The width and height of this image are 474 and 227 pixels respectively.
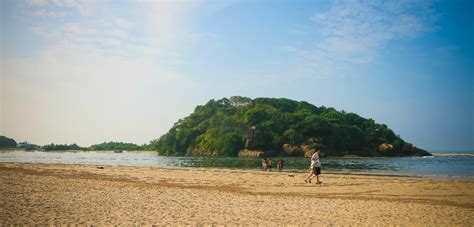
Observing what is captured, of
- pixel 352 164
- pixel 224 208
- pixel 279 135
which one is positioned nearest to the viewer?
pixel 224 208

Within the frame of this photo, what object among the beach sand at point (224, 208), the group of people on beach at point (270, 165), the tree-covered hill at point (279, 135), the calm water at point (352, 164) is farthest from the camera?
the tree-covered hill at point (279, 135)

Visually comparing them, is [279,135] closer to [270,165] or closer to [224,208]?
[270,165]

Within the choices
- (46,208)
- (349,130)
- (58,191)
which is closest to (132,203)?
(46,208)

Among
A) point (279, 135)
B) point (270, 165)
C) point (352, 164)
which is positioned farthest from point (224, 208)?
point (279, 135)

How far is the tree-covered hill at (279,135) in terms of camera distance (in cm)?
12200

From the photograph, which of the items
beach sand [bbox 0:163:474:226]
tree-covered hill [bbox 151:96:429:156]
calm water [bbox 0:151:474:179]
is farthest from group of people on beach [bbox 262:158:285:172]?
tree-covered hill [bbox 151:96:429:156]

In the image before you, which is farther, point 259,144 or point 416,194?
point 259,144

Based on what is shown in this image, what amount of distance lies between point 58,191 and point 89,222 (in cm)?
856

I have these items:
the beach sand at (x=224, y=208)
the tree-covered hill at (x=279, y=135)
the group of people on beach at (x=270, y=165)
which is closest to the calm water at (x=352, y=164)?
the group of people on beach at (x=270, y=165)

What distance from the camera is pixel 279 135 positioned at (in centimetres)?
12644

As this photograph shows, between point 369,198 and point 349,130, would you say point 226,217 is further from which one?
point 349,130

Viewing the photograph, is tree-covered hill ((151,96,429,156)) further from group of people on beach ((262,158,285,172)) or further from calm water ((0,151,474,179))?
group of people on beach ((262,158,285,172))

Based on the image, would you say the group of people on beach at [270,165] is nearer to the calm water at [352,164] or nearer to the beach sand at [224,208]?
the calm water at [352,164]

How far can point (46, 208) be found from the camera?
40.4 ft
